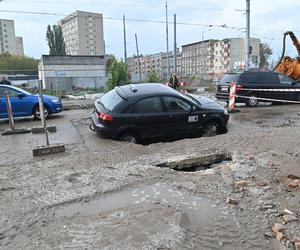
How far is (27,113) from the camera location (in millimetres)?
13531

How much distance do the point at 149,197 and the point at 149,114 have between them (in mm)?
4049

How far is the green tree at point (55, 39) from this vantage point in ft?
254

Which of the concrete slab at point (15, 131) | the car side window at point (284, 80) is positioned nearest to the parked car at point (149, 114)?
the concrete slab at point (15, 131)

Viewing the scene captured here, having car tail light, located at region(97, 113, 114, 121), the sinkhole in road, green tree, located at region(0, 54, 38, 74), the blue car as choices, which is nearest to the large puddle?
the sinkhole in road

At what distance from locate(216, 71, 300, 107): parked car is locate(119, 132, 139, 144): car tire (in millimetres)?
9224

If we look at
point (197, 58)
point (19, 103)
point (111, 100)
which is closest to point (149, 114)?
point (111, 100)

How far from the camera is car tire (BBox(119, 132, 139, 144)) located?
28.5 feet

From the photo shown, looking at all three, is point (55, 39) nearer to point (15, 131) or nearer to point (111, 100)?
point (15, 131)

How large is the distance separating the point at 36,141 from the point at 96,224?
5954mm

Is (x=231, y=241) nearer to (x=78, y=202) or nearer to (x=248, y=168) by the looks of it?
(x=78, y=202)

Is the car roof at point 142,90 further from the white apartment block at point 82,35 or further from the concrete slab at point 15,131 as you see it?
the white apartment block at point 82,35

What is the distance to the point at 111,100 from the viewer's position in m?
8.93

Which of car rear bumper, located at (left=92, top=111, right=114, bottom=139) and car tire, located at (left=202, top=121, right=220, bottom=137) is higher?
car rear bumper, located at (left=92, top=111, right=114, bottom=139)

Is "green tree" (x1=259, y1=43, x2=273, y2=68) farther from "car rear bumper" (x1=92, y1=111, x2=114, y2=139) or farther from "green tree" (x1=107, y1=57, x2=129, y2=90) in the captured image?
"car rear bumper" (x1=92, y1=111, x2=114, y2=139)
